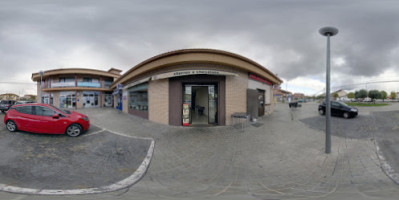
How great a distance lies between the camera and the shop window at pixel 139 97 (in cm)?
1219

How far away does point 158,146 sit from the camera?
6.36 m

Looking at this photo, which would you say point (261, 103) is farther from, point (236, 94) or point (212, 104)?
point (212, 104)

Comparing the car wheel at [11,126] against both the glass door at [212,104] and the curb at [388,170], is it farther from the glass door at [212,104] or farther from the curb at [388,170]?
the curb at [388,170]

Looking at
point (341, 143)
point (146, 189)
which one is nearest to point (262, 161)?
point (146, 189)

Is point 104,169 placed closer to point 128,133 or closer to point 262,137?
point 128,133

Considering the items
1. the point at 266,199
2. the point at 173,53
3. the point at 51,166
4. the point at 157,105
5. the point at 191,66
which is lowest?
the point at 266,199

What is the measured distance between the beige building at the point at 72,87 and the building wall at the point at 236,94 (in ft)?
86.5

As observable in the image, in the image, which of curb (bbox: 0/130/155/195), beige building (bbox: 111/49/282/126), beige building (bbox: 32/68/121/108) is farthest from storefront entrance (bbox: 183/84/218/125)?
beige building (bbox: 32/68/121/108)

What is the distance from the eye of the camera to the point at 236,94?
10047 mm

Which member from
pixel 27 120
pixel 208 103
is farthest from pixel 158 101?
pixel 27 120

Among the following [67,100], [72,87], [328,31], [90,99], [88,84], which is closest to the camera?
[328,31]

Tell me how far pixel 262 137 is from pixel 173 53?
6.76 m

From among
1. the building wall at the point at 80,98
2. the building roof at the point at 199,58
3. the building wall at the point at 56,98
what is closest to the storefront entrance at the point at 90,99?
the building wall at the point at 80,98

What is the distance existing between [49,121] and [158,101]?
5.40 m
